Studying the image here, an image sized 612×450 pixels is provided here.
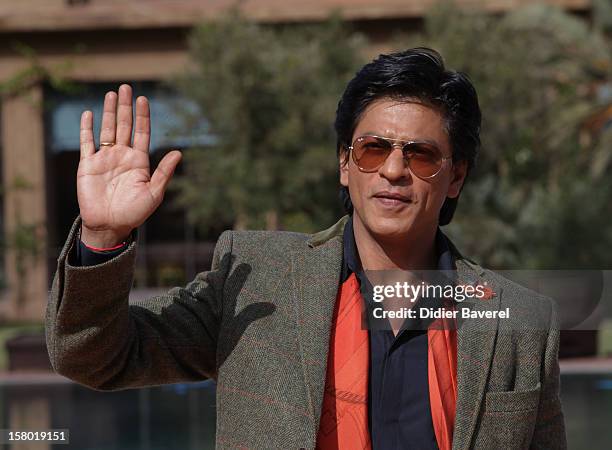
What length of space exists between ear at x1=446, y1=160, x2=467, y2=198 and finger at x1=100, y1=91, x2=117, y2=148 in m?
0.89

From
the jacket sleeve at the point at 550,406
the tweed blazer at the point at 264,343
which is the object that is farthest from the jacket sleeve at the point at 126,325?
the jacket sleeve at the point at 550,406

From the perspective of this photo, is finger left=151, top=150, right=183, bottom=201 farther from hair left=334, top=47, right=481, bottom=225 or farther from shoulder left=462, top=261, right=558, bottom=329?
shoulder left=462, top=261, right=558, bottom=329

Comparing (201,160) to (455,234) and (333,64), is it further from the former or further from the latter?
(455,234)

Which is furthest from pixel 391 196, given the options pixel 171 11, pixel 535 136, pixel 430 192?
pixel 171 11

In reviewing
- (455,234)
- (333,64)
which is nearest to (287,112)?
(333,64)

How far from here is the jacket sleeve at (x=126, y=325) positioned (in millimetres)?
2023

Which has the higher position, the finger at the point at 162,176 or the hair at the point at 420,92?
the hair at the point at 420,92

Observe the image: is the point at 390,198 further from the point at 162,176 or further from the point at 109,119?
the point at 109,119

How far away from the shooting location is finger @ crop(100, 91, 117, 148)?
2.17 meters

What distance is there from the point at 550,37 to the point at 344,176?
13.6 meters

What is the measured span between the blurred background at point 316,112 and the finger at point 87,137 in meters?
8.69

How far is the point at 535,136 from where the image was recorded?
16.1m

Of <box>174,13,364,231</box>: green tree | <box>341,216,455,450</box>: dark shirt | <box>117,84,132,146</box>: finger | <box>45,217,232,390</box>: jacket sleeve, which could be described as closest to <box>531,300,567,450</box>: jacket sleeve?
<box>341,216,455,450</box>: dark shirt

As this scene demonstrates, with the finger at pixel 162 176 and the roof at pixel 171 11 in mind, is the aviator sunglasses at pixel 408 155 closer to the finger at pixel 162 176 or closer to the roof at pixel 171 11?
the finger at pixel 162 176
